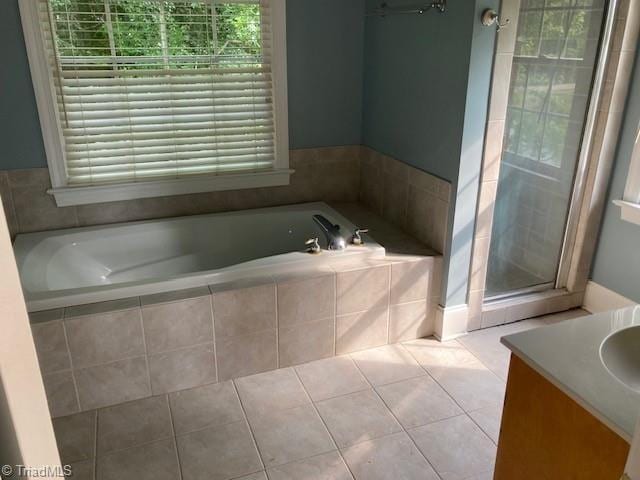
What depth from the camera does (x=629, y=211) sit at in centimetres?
275

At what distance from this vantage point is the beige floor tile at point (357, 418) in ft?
7.13

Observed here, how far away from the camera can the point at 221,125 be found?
312cm

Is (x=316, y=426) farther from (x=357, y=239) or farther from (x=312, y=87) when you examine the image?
(x=312, y=87)

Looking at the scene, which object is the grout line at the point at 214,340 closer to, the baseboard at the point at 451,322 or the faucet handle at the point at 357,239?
the faucet handle at the point at 357,239

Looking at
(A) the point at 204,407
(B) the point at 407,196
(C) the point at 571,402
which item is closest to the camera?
(C) the point at 571,402

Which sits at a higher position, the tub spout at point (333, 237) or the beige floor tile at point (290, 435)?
the tub spout at point (333, 237)

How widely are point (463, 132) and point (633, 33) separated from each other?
101 cm

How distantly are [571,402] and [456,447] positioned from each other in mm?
1063

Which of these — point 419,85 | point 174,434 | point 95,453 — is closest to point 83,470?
point 95,453

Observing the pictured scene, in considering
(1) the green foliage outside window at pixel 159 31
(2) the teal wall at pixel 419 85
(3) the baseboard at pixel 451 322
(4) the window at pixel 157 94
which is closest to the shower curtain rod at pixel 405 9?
(2) the teal wall at pixel 419 85

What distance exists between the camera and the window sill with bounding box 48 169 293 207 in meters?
2.90

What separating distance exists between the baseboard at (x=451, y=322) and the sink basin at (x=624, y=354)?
57.2 inches

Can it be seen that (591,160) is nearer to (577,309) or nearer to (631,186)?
(631,186)

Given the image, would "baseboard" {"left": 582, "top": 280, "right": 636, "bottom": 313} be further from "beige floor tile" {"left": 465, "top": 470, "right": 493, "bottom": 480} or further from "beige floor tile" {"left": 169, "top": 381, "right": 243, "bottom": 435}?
"beige floor tile" {"left": 169, "top": 381, "right": 243, "bottom": 435}
